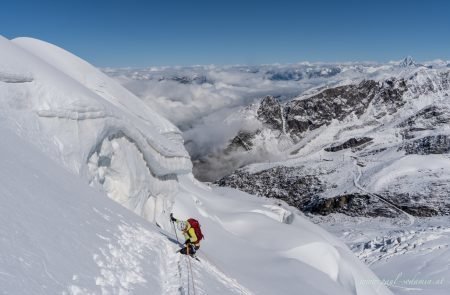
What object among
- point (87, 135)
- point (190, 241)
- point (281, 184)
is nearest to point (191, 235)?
point (190, 241)

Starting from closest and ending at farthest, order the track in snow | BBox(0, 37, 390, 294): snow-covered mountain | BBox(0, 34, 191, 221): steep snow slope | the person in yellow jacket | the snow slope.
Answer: the snow slope < BBox(0, 37, 390, 294): snow-covered mountain < the person in yellow jacket < BBox(0, 34, 191, 221): steep snow slope < the track in snow

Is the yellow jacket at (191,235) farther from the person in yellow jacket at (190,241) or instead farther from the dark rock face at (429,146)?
the dark rock face at (429,146)

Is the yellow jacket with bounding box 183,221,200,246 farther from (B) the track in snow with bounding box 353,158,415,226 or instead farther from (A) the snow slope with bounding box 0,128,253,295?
(B) the track in snow with bounding box 353,158,415,226

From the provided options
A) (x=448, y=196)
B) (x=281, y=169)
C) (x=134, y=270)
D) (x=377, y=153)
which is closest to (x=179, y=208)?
(x=134, y=270)

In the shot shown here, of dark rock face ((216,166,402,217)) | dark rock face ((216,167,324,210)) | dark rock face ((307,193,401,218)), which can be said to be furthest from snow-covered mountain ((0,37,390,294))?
dark rock face ((216,167,324,210))

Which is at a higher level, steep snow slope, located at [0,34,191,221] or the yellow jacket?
steep snow slope, located at [0,34,191,221]

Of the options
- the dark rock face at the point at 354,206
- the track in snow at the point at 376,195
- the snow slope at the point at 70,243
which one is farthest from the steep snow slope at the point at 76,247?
the dark rock face at the point at 354,206

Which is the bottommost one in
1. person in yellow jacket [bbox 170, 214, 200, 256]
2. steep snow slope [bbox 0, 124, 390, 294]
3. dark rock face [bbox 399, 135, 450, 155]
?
dark rock face [bbox 399, 135, 450, 155]
